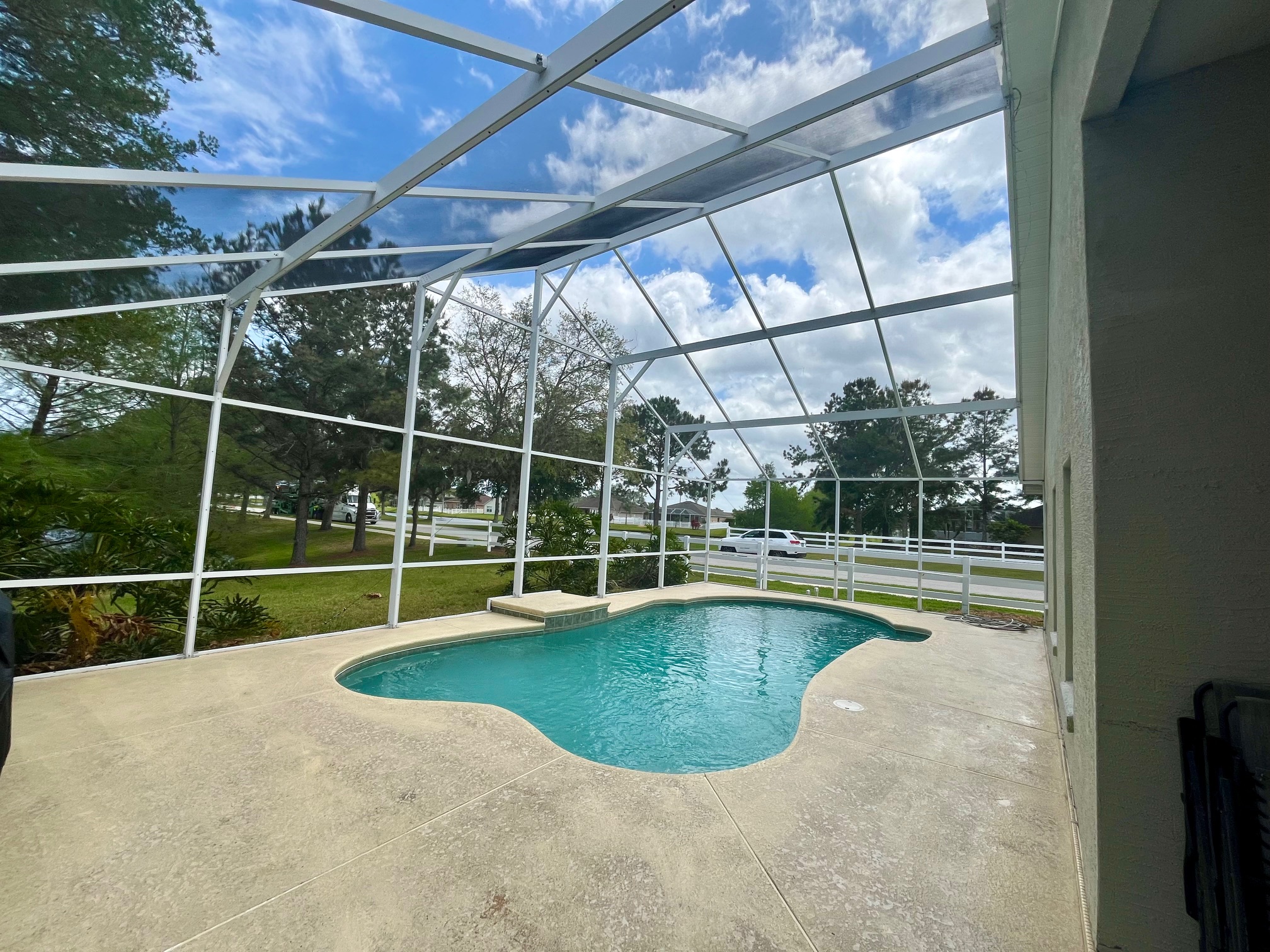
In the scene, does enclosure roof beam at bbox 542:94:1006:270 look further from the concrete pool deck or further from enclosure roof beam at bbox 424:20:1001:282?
the concrete pool deck

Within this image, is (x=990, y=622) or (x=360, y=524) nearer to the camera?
(x=990, y=622)

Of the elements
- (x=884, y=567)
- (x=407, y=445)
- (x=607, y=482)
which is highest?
(x=407, y=445)

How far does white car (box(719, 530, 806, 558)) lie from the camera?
1520cm

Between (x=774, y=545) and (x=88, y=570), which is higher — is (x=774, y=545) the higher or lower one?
the lower one

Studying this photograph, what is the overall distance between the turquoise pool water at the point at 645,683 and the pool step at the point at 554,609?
0.14m

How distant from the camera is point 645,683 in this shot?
5.11 meters

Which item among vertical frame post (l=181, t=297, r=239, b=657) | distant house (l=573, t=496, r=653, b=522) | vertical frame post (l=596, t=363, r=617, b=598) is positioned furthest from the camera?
distant house (l=573, t=496, r=653, b=522)

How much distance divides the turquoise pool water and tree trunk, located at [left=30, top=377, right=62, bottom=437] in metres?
3.42

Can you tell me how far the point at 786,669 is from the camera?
5723 millimetres

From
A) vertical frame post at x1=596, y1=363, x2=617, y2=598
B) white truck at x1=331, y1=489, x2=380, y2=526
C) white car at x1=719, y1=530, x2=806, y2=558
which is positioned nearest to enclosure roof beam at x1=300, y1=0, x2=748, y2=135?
vertical frame post at x1=596, y1=363, x2=617, y2=598

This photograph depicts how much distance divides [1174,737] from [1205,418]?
81cm

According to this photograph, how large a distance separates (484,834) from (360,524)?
790 centimetres

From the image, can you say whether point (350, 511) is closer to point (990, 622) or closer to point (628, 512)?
point (628, 512)

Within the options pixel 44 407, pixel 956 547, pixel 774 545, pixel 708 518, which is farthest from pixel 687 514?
pixel 44 407
